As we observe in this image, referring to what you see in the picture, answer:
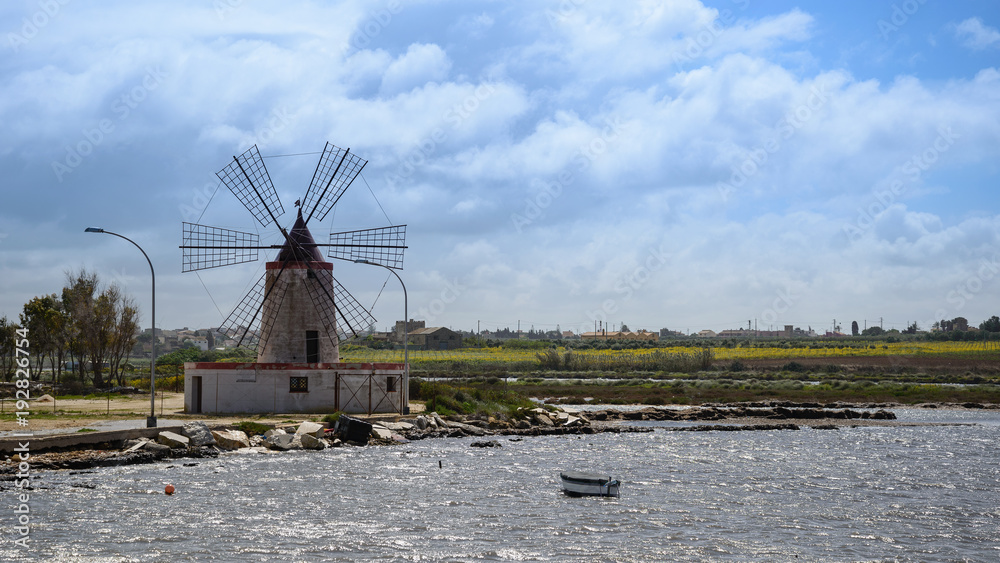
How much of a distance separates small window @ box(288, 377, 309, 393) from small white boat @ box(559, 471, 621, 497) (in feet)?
60.7

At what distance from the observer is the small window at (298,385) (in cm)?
3972

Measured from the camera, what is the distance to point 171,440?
30062 millimetres

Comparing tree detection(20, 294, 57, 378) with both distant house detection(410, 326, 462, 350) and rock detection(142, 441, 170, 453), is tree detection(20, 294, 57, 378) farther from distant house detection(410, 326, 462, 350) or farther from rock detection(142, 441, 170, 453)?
distant house detection(410, 326, 462, 350)

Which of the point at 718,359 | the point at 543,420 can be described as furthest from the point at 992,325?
the point at 543,420

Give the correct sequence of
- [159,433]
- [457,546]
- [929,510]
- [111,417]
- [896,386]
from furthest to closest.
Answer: [896,386] → [111,417] → [159,433] → [929,510] → [457,546]

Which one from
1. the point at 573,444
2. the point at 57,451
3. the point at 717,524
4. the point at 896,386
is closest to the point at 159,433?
the point at 57,451

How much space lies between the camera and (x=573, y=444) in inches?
1478

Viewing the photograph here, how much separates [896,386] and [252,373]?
2056 inches

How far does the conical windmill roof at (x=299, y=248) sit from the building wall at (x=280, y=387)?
5.41 m

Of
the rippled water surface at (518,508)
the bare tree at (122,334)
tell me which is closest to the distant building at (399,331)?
the bare tree at (122,334)

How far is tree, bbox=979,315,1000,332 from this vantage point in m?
169

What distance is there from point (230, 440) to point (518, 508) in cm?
1336

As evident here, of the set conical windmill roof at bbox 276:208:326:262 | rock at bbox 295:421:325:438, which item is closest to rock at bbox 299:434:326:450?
rock at bbox 295:421:325:438

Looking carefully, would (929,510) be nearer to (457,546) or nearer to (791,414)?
(457,546)
